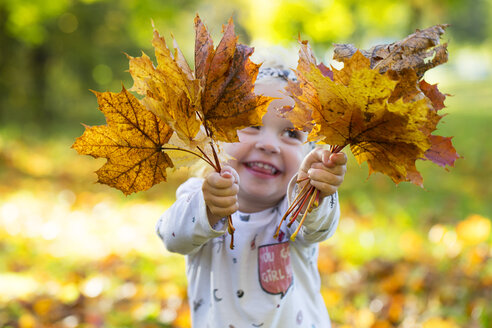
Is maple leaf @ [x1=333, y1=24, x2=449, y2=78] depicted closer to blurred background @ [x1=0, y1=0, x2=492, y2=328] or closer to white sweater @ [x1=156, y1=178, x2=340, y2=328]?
blurred background @ [x1=0, y1=0, x2=492, y2=328]

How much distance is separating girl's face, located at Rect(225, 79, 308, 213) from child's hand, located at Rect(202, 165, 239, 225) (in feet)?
1.12

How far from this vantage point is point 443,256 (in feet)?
10.5

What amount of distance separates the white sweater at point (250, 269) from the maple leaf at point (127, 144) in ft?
1.32

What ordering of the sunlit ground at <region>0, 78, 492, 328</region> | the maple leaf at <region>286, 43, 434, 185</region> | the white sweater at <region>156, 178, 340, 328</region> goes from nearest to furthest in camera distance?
the maple leaf at <region>286, 43, 434, 185</region>
the white sweater at <region>156, 178, 340, 328</region>
the sunlit ground at <region>0, 78, 492, 328</region>

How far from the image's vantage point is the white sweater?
1.48 m

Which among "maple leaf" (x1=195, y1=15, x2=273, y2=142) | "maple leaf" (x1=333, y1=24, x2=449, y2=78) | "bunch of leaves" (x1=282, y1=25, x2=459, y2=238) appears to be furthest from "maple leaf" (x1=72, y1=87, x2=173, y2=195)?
"maple leaf" (x1=333, y1=24, x2=449, y2=78)

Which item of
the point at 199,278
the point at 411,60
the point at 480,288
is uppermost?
the point at 411,60

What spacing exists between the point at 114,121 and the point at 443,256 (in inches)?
112

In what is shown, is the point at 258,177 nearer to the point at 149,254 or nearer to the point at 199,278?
the point at 199,278

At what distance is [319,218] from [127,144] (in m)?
0.63

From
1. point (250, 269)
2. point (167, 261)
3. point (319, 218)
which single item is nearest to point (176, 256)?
point (167, 261)

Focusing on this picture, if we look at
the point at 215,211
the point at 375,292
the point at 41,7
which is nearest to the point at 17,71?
the point at 41,7

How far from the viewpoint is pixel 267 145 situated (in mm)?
1490

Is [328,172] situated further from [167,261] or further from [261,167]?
[167,261]
